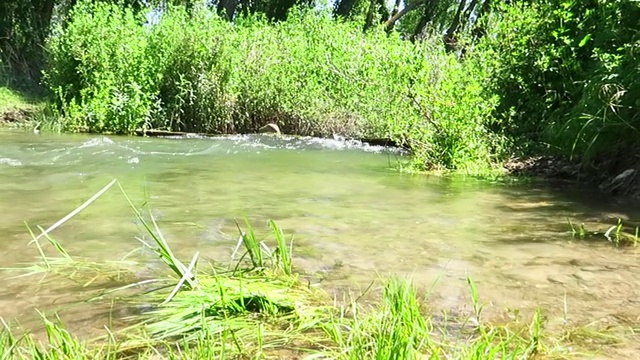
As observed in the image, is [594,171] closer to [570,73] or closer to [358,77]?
[570,73]

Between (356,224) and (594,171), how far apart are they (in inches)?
147

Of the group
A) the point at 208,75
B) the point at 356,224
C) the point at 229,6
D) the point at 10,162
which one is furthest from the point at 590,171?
the point at 229,6

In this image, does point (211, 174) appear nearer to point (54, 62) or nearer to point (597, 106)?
point (597, 106)

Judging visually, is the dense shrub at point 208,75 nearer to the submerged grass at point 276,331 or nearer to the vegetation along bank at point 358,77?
the vegetation along bank at point 358,77

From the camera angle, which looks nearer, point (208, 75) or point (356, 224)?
point (356, 224)

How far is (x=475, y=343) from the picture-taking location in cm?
187

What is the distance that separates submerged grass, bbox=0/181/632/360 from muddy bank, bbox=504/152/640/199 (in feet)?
12.7

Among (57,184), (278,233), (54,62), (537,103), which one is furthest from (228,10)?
(278,233)

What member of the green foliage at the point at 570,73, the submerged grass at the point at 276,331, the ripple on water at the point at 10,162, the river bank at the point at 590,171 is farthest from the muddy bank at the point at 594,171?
the ripple on water at the point at 10,162

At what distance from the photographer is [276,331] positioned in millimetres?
1997

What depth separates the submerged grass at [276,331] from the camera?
5.74 ft

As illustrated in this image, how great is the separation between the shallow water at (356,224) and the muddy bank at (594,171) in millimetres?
255

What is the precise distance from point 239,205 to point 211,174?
2088mm

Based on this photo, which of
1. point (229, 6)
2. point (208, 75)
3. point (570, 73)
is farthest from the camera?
point (229, 6)
